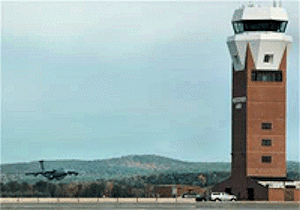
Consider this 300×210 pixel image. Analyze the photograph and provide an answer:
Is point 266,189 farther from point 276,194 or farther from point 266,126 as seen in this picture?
point 266,126

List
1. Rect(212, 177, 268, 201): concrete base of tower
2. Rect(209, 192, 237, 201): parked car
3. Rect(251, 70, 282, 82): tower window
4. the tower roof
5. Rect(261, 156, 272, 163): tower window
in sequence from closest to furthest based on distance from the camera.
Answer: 1. Rect(209, 192, 237, 201): parked car
2. Rect(212, 177, 268, 201): concrete base of tower
3. the tower roof
4. Rect(251, 70, 282, 82): tower window
5. Rect(261, 156, 272, 163): tower window

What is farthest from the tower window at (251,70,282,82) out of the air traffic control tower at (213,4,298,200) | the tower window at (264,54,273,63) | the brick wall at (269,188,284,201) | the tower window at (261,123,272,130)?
the brick wall at (269,188,284,201)

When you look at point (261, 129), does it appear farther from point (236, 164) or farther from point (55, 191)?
point (55, 191)

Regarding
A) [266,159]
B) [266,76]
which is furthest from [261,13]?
[266,159]

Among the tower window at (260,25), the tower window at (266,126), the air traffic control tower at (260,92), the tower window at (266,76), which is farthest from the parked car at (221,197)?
the tower window at (260,25)

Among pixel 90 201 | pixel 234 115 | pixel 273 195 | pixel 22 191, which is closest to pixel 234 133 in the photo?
pixel 234 115

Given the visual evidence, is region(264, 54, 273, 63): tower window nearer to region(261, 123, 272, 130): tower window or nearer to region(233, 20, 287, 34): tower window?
region(233, 20, 287, 34): tower window

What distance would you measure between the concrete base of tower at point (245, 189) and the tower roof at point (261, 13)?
2009cm

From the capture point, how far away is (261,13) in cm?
12394

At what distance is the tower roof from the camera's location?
124m

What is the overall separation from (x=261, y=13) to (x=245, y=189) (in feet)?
72.2

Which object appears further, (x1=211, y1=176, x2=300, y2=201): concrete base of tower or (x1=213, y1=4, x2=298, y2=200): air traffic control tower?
(x1=213, y1=4, x2=298, y2=200): air traffic control tower

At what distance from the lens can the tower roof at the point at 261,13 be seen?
124 m

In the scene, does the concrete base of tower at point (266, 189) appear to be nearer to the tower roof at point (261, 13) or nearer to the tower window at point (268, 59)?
the tower window at point (268, 59)
